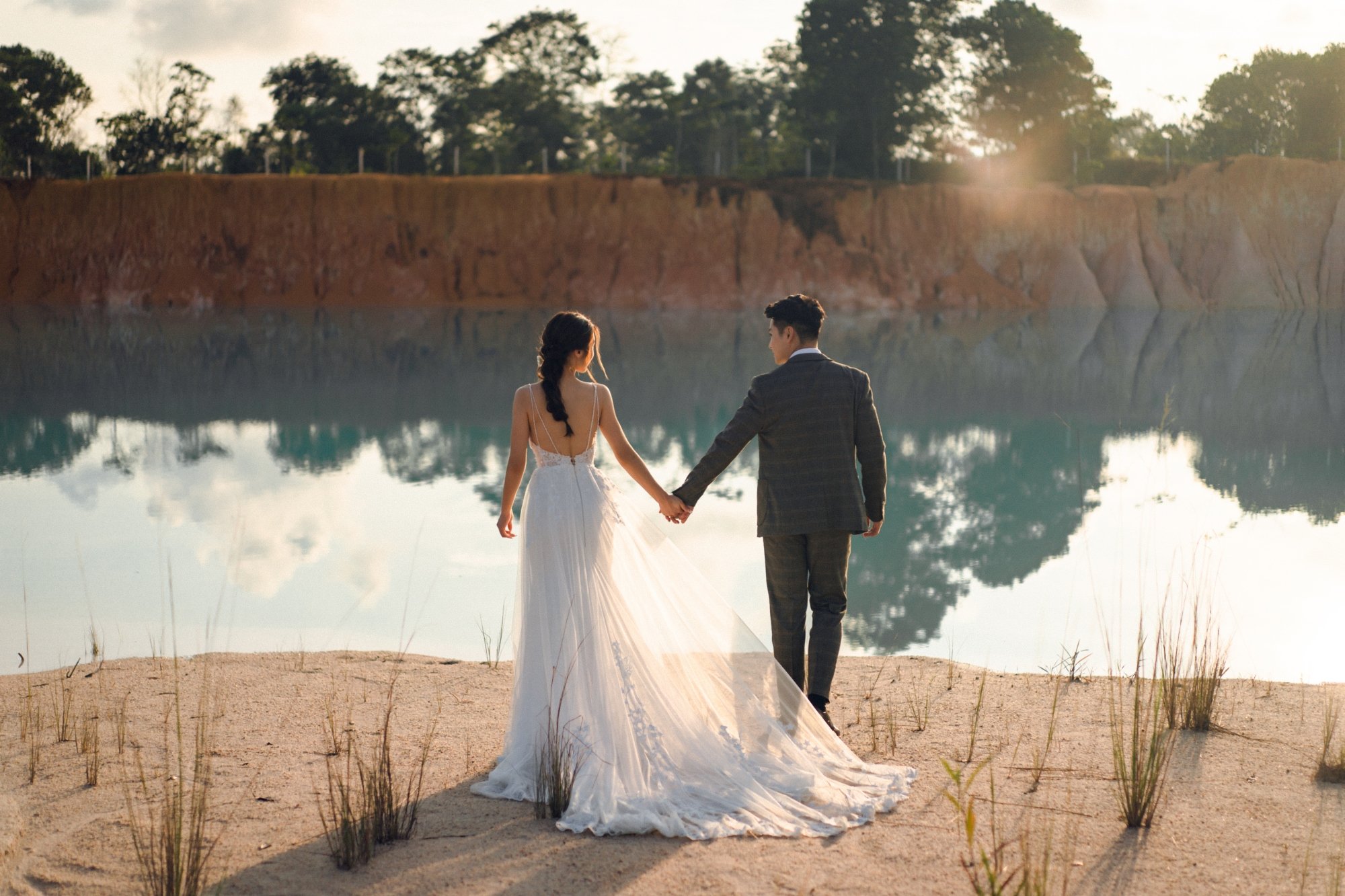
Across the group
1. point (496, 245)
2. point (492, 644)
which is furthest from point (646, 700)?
point (496, 245)

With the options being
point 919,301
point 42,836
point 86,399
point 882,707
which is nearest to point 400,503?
point 882,707

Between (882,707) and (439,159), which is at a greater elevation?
(439,159)

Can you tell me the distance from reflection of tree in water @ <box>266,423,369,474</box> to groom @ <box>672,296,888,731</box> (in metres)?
11.0

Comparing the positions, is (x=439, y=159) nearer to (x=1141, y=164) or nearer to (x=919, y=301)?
(x=919, y=301)

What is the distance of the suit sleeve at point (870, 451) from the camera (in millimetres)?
5113

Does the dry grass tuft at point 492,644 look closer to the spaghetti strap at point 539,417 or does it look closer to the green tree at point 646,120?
the spaghetti strap at point 539,417

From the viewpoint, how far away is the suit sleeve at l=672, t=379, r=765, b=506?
5.08 metres

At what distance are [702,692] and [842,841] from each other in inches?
34.2

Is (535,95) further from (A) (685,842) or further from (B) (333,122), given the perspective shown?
(A) (685,842)

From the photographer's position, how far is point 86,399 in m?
21.0

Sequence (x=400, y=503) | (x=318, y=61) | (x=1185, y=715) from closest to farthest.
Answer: (x=1185, y=715) → (x=400, y=503) → (x=318, y=61)

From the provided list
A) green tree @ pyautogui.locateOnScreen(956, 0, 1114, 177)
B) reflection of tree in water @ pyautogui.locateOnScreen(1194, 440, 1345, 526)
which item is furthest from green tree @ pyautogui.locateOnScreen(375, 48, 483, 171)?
reflection of tree in water @ pyautogui.locateOnScreen(1194, 440, 1345, 526)

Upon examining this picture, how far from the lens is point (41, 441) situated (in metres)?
16.8

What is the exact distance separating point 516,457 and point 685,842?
1682 mm
